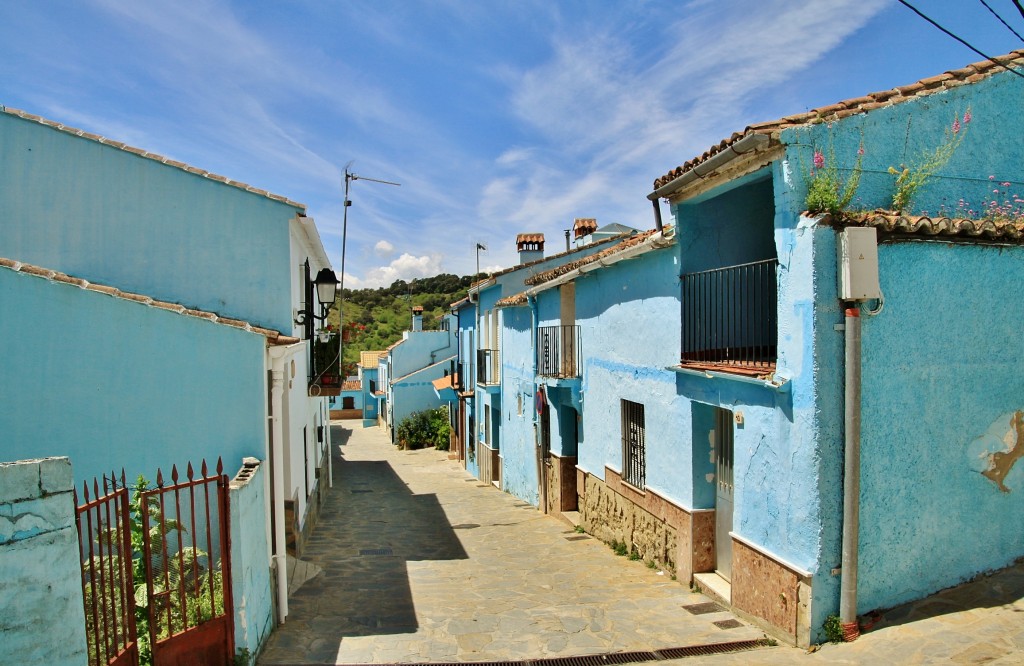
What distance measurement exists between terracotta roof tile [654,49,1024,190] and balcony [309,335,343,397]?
27.5ft

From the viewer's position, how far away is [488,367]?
72.3ft

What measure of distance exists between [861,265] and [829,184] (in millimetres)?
918

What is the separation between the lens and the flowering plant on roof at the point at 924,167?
686 cm

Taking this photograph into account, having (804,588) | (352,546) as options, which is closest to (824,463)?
(804,588)

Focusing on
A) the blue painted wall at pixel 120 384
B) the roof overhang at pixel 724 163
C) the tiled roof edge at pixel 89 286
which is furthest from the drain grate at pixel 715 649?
the tiled roof edge at pixel 89 286

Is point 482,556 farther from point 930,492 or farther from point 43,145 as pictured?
point 43,145

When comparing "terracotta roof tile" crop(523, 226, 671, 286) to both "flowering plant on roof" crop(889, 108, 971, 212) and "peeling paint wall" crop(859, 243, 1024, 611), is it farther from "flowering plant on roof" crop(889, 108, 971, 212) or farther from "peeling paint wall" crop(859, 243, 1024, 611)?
"peeling paint wall" crop(859, 243, 1024, 611)

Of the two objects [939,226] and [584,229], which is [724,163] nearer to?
[939,226]

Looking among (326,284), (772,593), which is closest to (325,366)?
(326,284)

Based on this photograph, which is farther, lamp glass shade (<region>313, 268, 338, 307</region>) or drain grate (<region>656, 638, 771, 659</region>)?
lamp glass shade (<region>313, 268, 338, 307</region>)

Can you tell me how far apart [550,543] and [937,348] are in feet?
26.5

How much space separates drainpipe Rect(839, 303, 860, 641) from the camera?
246 inches

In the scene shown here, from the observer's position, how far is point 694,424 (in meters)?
8.95

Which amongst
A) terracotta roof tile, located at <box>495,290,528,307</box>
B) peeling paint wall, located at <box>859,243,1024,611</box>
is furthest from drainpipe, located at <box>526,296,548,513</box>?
peeling paint wall, located at <box>859,243,1024,611</box>
